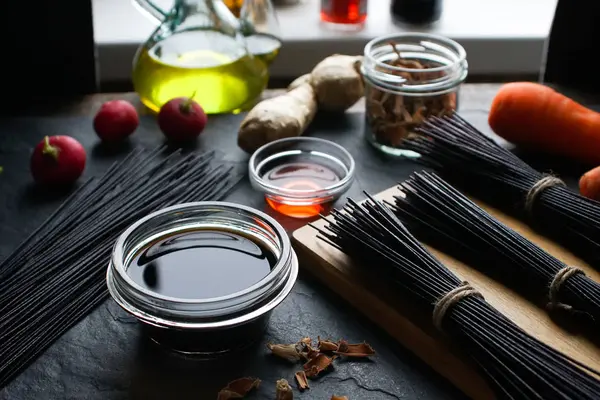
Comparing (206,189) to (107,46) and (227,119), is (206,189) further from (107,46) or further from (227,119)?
(107,46)

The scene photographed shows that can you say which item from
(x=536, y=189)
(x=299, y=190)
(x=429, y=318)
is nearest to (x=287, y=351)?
(x=429, y=318)

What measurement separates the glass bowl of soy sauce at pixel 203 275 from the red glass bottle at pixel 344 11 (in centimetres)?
68

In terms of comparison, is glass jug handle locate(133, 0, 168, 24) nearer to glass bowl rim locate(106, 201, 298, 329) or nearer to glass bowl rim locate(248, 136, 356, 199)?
glass bowl rim locate(248, 136, 356, 199)

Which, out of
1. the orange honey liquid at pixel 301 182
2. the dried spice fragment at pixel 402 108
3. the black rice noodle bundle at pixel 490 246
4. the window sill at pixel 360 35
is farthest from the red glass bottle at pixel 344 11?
the black rice noodle bundle at pixel 490 246

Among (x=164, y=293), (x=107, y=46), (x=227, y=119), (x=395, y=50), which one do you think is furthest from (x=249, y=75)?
(x=164, y=293)

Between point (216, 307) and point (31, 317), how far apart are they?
0.65 ft

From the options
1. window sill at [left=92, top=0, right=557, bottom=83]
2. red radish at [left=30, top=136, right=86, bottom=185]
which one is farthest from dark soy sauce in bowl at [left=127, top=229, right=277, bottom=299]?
window sill at [left=92, top=0, right=557, bottom=83]

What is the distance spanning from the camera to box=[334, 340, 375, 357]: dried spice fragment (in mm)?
777

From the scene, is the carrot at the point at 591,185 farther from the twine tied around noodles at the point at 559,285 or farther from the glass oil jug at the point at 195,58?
the glass oil jug at the point at 195,58

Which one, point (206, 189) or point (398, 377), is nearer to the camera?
point (398, 377)

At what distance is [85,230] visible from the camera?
2.97 ft

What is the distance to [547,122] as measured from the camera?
1.06 metres

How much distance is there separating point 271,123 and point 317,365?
0.40m

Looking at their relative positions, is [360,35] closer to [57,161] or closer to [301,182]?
[301,182]
